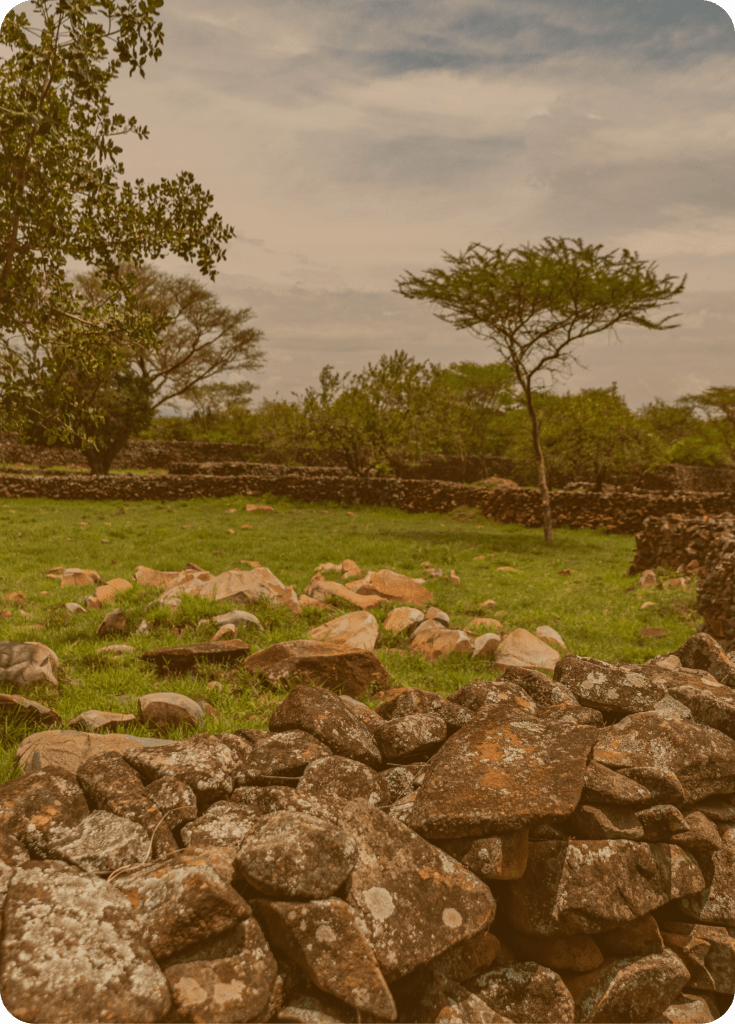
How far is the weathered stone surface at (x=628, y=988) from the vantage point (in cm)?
271

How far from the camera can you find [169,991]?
1.99 m

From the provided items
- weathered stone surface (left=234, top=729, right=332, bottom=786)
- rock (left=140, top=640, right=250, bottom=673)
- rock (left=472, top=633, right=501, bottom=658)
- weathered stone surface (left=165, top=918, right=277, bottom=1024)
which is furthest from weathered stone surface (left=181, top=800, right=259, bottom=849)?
rock (left=472, top=633, right=501, bottom=658)

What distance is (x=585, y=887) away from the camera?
2.71m

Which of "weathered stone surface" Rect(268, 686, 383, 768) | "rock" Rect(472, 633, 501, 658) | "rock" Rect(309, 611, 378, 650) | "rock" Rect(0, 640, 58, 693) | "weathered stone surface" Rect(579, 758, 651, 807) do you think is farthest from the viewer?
"rock" Rect(309, 611, 378, 650)

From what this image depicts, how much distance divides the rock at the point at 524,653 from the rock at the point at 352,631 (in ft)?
4.95

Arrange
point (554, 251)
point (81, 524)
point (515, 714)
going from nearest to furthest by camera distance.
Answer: point (515, 714) < point (81, 524) < point (554, 251)

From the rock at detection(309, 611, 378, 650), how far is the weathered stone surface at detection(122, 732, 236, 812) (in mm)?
4120

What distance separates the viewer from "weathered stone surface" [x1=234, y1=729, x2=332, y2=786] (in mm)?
3148

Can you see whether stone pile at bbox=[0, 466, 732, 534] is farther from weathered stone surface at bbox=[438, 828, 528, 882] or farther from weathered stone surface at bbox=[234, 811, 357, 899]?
weathered stone surface at bbox=[234, 811, 357, 899]

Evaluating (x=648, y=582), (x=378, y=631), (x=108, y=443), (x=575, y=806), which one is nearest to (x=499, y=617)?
(x=378, y=631)

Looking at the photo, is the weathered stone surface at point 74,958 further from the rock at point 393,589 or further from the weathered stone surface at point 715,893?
the rock at point 393,589

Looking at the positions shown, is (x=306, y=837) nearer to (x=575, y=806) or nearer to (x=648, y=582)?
(x=575, y=806)

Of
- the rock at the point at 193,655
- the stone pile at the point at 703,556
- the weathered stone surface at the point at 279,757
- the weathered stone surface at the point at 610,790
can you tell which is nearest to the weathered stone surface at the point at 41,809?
the weathered stone surface at the point at 279,757

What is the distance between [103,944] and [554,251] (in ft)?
71.7
